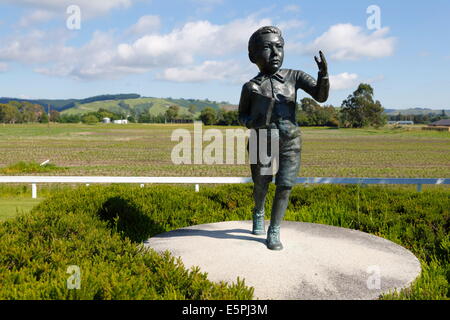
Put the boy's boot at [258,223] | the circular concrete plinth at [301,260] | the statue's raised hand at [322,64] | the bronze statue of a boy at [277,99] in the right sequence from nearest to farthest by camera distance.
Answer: the circular concrete plinth at [301,260] → the statue's raised hand at [322,64] → the bronze statue of a boy at [277,99] → the boy's boot at [258,223]

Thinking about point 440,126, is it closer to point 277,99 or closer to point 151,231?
point 151,231

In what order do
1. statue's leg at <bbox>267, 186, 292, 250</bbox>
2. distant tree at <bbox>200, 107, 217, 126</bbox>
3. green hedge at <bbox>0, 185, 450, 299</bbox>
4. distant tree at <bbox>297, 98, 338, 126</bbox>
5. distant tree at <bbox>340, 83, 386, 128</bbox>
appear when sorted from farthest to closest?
1. distant tree at <bbox>200, 107, 217, 126</bbox>
2. distant tree at <bbox>297, 98, 338, 126</bbox>
3. distant tree at <bbox>340, 83, 386, 128</bbox>
4. statue's leg at <bbox>267, 186, 292, 250</bbox>
5. green hedge at <bbox>0, 185, 450, 299</bbox>

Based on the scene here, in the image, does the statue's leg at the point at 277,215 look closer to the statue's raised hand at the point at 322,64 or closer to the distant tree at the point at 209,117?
the statue's raised hand at the point at 322,64

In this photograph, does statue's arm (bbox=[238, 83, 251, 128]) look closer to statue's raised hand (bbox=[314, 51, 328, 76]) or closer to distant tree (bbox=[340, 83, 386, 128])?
statue's raised hand (bbox=[314, 51, 328, 76])

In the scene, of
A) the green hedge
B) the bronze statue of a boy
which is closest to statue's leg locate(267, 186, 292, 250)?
the bronze statue of a boy

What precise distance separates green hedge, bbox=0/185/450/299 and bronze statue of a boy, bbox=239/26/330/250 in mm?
1389

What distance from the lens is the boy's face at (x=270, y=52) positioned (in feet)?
15.0

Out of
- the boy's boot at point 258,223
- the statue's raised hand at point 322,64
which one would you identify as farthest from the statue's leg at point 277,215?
the statue's raised hand at point 322,64

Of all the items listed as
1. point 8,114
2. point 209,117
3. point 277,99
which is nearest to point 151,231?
point 277,99

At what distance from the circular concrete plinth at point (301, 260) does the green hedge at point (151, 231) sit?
24cm

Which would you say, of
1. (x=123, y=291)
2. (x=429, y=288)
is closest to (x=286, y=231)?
(x=429, y=288)

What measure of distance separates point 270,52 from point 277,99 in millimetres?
567

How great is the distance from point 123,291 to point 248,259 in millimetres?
1732

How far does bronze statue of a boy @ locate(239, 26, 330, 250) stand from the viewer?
4.61m
